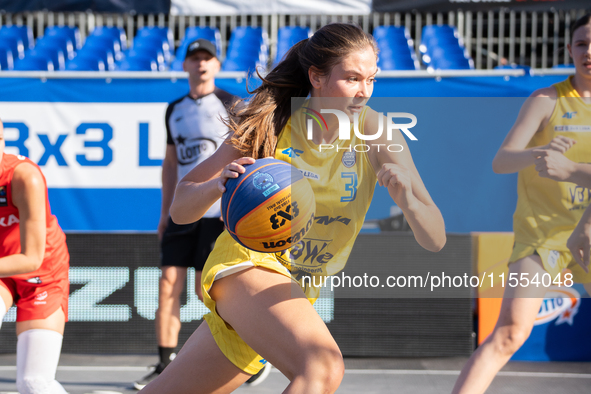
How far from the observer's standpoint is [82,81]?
5.70 meters

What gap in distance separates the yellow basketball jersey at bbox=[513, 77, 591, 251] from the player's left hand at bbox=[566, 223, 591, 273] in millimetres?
130

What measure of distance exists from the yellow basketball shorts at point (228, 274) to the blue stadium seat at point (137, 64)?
6.78 metres

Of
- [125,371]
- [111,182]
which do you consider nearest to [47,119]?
[111,182]

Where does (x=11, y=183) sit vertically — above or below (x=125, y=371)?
above

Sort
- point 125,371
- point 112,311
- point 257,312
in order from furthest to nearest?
point 112,311
point 125,371
point 257,312

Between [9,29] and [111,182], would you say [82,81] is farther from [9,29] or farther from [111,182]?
[9,29]

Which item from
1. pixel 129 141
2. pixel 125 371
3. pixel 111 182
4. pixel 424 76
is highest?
pixel 424 76

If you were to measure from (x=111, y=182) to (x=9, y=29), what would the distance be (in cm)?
611

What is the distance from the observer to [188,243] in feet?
14.9

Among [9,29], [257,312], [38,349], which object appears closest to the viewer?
[257,312]

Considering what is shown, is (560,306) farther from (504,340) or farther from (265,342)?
(265,342)

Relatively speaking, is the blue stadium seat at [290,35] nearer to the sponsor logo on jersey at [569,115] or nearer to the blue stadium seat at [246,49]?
the blue stadium seat at [246,49]

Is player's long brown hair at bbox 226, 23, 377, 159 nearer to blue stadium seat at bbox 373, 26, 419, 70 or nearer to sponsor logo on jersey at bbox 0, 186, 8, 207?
sponsor logo on jersey at bbox 0, 186, 8, 207

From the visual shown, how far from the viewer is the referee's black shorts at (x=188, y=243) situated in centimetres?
448
